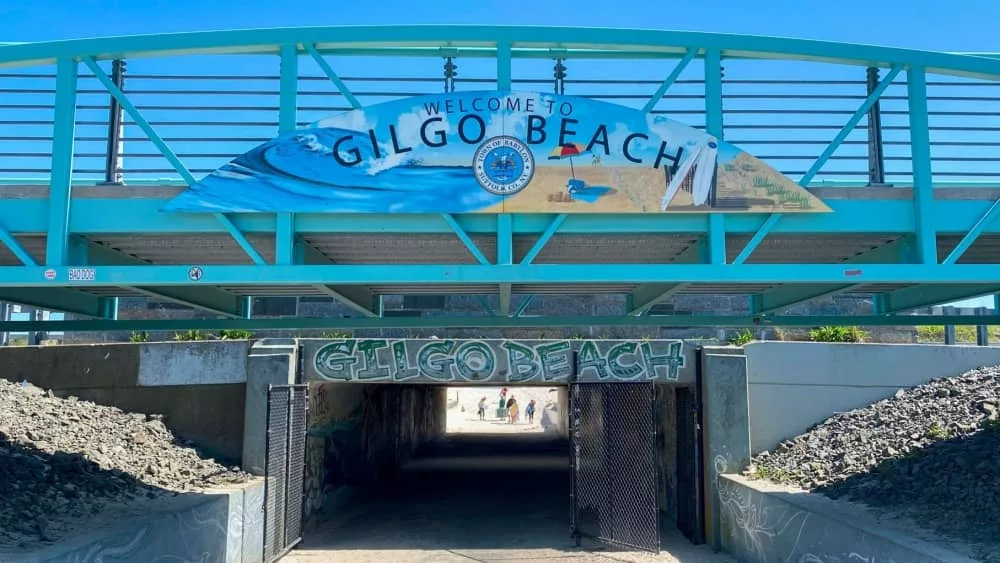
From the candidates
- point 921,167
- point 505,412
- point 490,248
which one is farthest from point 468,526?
point 505,412

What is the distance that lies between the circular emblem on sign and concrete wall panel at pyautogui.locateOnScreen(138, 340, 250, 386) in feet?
24.5

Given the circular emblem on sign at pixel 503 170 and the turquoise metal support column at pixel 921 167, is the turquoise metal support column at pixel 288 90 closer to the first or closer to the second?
the circular emblem on sign at pixel 503 170

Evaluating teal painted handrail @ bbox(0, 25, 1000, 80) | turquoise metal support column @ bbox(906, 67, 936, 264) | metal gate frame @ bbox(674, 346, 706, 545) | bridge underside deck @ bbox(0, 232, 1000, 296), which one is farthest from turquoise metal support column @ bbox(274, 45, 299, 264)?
metal gate frame @ bbox(674, 346, 706, 545)

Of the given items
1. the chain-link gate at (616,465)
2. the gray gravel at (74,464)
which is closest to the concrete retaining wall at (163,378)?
the gray gravel at (74,464)

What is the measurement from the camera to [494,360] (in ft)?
48.3

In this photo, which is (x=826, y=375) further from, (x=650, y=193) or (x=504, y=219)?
(x=504, y=219)

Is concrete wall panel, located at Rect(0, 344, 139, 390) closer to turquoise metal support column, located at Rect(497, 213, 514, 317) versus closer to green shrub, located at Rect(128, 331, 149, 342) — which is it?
green shrub, located at Rect(128, 331, 149, 342)

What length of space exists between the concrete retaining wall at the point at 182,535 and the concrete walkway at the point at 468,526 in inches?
54.0

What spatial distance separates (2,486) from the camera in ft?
28.4

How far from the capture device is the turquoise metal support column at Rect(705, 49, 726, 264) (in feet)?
25.8

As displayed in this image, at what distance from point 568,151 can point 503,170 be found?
65cm

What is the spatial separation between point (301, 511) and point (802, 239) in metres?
9.48

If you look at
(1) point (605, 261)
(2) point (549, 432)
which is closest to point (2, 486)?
(1) point (605, 261)

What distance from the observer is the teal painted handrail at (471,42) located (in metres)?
7.80
